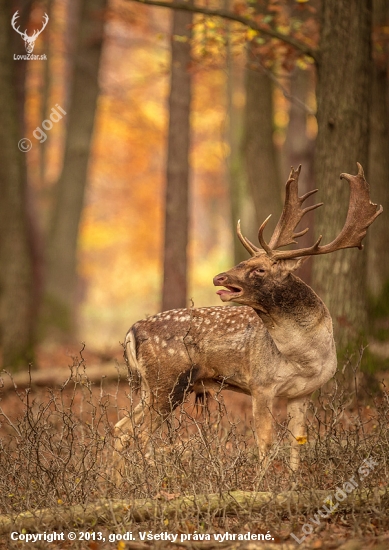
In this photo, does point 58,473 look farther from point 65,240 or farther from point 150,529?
point 65,240

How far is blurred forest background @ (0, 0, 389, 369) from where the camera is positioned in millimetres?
8570

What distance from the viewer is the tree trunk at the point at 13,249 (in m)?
12.0

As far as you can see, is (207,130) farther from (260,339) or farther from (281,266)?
Result: (281,266)

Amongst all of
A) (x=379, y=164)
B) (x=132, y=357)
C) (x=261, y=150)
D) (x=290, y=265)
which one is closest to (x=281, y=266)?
(x=290, y=265)

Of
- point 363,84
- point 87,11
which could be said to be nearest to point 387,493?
point 363,84

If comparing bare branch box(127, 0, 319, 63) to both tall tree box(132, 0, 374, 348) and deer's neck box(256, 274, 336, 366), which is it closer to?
tall tree box(132, 0, 374, 348)

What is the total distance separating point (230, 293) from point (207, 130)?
2448 centimetres

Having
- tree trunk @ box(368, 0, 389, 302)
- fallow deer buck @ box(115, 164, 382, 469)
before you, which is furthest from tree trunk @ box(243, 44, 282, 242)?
fallow deer buck @ box(115, 164, 382, 469)

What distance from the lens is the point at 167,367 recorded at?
690cm

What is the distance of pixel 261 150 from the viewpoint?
12680mm

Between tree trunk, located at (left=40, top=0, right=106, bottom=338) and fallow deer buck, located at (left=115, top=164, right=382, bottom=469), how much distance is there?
10529 mm

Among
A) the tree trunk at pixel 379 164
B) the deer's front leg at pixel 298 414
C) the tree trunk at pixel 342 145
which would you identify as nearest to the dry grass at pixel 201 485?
the deer's front leg at pixel 298 414

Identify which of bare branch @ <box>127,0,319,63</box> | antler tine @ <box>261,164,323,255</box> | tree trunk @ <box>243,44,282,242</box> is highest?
bare branch @ <box>127,0,319,63</box>

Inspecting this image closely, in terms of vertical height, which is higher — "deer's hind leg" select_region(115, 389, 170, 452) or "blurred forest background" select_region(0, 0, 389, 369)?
"blurred forest background" select_region(0, 0, 389, 369)
